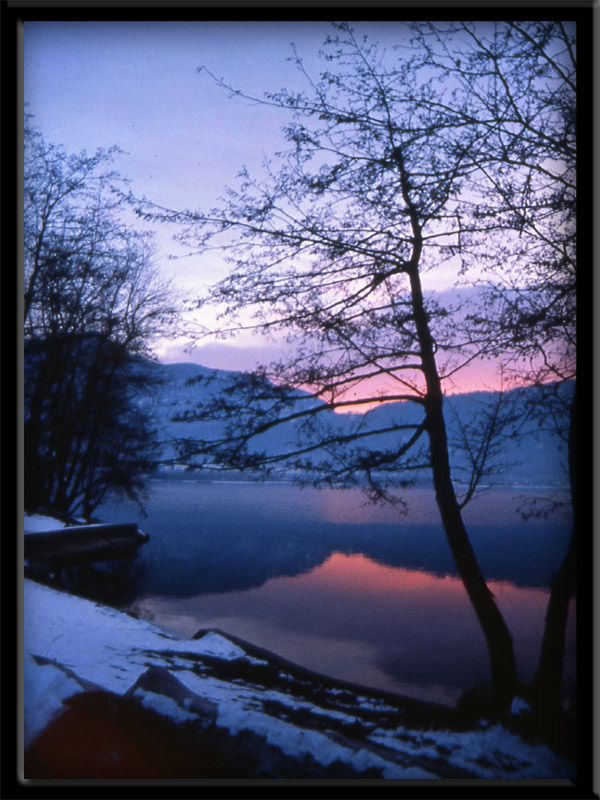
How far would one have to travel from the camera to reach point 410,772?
263 centimetres

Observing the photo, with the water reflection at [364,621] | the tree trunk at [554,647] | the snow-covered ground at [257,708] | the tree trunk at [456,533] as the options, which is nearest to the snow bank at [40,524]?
the water reflection at [364,621]

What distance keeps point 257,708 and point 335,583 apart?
4868 millimetres

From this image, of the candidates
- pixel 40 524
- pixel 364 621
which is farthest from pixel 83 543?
pixel 364 621

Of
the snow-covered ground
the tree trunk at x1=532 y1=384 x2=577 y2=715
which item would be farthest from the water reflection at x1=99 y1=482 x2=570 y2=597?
the tree trunk at x1=532 y1=384 x2=577 y2=715

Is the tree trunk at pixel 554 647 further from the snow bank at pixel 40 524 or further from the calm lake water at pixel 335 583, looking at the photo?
the snow bank at pixel 40 524

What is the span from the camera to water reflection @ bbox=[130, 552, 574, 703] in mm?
6941

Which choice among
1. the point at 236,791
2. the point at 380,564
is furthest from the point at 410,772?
the point at 380,564

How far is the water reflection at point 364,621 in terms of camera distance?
6.94 meters

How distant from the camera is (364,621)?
304 inches

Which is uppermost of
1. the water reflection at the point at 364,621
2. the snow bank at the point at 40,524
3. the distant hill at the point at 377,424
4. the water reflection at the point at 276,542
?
the distant hill at the point at 377,424

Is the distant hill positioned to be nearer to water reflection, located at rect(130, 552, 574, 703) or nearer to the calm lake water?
the calm lake water

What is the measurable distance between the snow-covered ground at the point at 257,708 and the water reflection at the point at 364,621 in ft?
8.69
